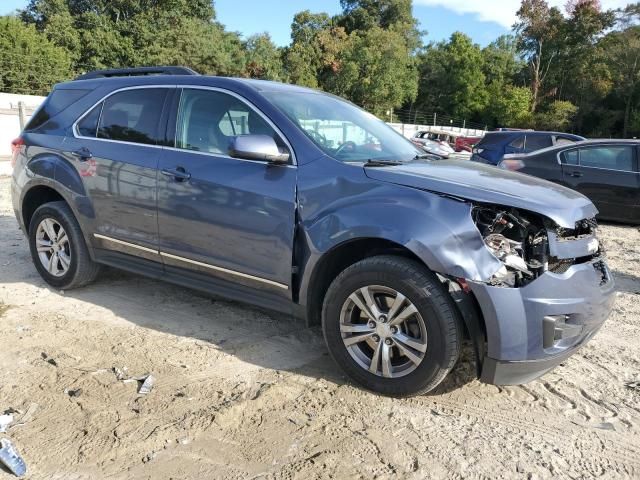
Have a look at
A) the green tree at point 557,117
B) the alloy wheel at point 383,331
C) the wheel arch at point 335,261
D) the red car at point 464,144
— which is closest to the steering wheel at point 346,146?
the wheel arch at point 335,261

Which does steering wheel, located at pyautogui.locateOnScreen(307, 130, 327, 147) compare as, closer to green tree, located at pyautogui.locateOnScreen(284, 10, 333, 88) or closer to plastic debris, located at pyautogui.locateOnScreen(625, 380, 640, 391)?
plastic debris, located at pyautogui.locateOnScreen(625, 380, 640, 391)

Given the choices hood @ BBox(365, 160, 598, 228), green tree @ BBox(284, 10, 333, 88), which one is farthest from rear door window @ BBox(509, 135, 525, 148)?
green tree @ BBox(284, 10, 333, 88)

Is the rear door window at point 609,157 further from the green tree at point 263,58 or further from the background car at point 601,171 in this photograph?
the green tree at point 263,58

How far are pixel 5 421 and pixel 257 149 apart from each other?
2019 mm

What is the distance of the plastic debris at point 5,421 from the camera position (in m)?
2.84

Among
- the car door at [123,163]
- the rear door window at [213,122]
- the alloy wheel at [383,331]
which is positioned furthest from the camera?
the car door at [123,163]

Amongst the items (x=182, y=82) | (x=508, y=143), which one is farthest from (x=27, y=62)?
(x=182, y=82)

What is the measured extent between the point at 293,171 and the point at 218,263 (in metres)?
0.85

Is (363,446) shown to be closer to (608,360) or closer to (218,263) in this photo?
(218,263)

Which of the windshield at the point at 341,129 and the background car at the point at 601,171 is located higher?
the windshield at the point at 341,129

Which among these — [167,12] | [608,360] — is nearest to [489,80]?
[167,12]

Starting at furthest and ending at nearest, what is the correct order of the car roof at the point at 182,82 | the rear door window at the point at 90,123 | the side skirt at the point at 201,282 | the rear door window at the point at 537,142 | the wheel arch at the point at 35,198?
the rear door window at the point at 537,142 → the wheel arch at the point at 35,198 → the rear door window at the point at 90,123 → the car roof at the point at 182,82 → the side skirt at the point at 201,282

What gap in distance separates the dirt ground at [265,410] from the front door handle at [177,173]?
115 centimetres

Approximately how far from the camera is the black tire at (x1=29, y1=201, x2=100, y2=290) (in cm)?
471
